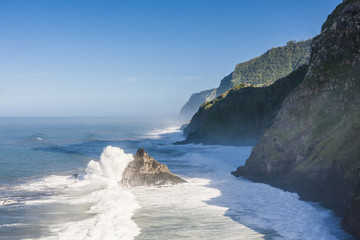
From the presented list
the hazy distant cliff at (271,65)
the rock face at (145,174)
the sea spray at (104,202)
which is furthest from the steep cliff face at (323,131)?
the hazy distant cliff at (271,65)

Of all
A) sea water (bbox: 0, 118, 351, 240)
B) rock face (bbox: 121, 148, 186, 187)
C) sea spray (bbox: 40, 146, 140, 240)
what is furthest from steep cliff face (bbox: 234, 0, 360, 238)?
sea spray (bbox: 40, 146, 140, 240)

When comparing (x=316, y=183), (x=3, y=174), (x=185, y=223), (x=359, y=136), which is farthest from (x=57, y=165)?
(x=359, y=136)

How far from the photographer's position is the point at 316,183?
2244 cm

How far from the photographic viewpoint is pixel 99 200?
2292 cm

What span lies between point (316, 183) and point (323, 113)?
679cm

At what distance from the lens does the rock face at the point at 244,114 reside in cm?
5754

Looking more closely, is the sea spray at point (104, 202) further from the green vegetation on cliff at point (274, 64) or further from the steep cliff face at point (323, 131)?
the green vegetation on cliff at point (274, 64)

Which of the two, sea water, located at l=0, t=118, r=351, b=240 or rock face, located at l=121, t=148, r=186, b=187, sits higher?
rock face, located at l=121, t=148, r=186, b=187

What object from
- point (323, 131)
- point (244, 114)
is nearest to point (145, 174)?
point (323, 131)

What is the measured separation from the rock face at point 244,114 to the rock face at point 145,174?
1284 inches

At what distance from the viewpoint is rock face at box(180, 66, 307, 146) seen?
5754cm

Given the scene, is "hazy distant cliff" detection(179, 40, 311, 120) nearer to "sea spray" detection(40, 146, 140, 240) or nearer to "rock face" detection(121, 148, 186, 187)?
"rock face" detection(121, 148, 186, 187)

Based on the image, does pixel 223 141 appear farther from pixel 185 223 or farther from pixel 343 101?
pixel 185 223

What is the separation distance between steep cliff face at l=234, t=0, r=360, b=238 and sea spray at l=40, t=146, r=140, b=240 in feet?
40.0
